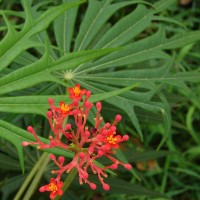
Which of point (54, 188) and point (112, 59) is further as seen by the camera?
point (112, 59)

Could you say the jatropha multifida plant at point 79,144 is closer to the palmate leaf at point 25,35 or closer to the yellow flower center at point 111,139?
the yellow flower center at point 111,139

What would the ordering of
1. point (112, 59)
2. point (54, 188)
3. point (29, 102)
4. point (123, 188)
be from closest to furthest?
point (54, 188) → point (29, 102) → point (112, 59) → point (123, 188)

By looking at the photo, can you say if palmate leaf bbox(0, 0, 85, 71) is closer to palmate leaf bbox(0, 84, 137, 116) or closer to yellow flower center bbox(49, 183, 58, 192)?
palmate leaf bbox(0, 84, 137, 116)

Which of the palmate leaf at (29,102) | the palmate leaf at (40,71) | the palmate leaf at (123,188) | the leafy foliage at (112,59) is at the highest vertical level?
the palmate leaf at (40,71)

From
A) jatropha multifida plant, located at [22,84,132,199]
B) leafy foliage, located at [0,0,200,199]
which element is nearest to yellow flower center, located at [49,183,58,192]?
jatropha multifida plant, located at [22,84,132,199]

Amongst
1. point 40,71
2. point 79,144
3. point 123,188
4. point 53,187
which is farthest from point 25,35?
point 123,188

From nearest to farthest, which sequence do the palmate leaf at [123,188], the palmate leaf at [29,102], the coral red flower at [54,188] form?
the coral red flower at [54,188] → the palmate leaf at [29,102] → the palmate leaf at [123,188]

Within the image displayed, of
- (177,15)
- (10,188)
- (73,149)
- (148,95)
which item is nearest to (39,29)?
(73,149)

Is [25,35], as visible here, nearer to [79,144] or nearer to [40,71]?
[40,71]

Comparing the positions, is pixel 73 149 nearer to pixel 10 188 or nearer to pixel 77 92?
pixel 77 92

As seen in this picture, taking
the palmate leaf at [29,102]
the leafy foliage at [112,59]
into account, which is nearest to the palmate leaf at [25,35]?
the leafy foliage at [112,59]

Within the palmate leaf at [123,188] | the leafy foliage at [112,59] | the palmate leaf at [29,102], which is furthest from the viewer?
the palmate leaf at [123,188]
